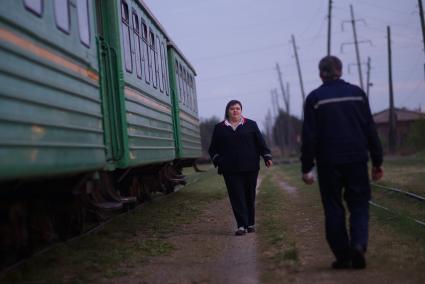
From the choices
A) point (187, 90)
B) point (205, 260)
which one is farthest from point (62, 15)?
point (187, 90)

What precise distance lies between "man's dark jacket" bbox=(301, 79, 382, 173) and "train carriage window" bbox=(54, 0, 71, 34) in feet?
8.25

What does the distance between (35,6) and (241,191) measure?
417 centimetres

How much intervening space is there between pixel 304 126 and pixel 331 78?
50 centimetres

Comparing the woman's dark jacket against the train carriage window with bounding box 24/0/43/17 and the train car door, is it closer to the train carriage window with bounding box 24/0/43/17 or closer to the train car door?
the train car door

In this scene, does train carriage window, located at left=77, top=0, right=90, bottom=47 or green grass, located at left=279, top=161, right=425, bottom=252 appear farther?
green grass, located at left=279, top=161, right=425, bottom=252

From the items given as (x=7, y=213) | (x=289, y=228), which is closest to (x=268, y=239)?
(x=289, y=228)

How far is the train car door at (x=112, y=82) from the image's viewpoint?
29.6ft

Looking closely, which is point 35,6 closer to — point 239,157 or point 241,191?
point 239,157

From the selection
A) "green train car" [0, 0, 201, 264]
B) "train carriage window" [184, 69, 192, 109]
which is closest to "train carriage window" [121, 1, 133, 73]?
"green train car" [0, 0, 201, 264]

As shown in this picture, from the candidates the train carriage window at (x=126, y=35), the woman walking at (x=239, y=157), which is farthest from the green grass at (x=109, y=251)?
the train carriage window at (x=126, y=35)

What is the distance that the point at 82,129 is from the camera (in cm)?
716

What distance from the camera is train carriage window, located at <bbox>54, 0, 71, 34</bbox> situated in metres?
6.80

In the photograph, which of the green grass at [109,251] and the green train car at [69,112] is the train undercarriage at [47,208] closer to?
the green train car at [69,112]

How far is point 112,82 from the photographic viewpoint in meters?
9.24
